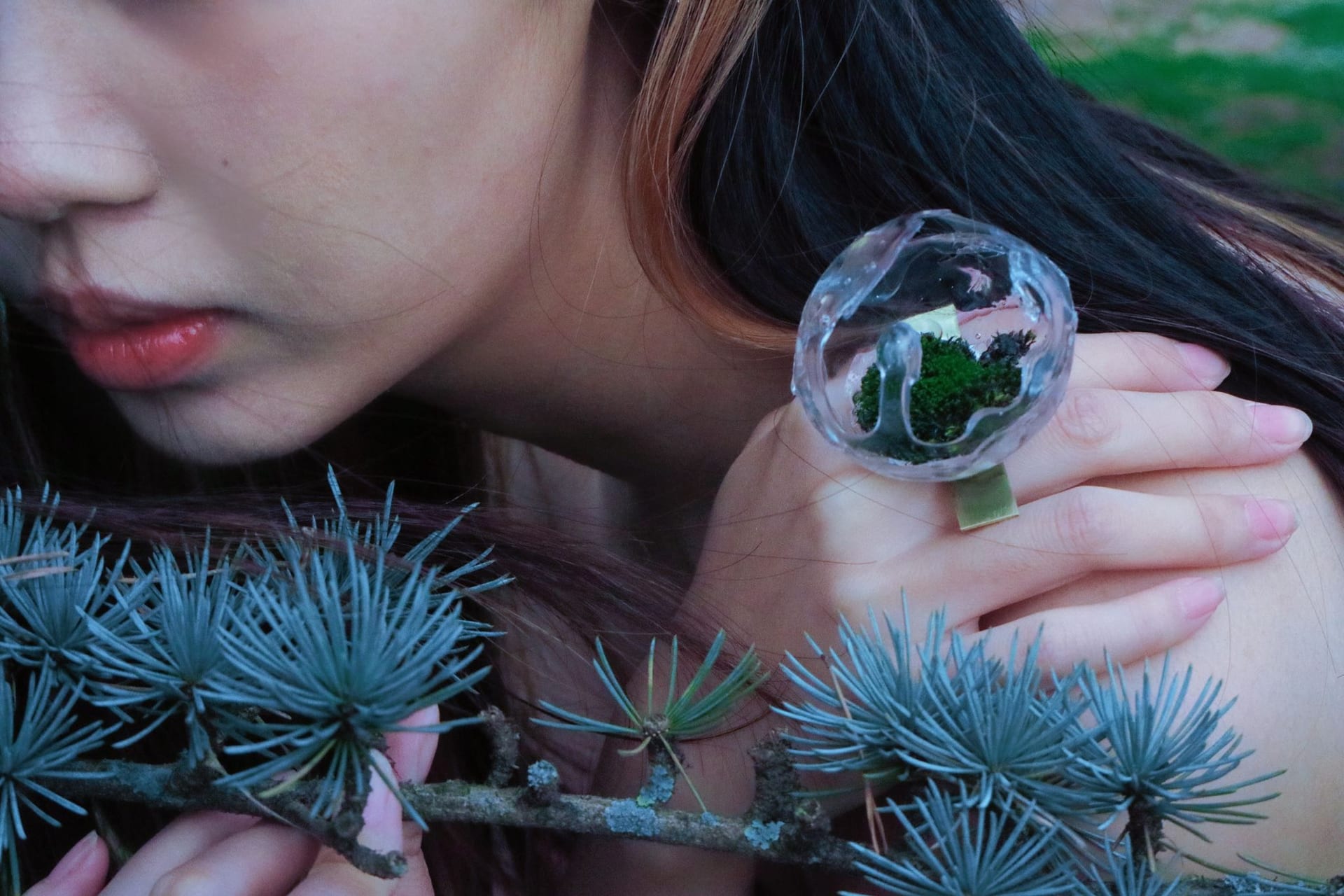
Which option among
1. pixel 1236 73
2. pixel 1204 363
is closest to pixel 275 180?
pixel 1204 363

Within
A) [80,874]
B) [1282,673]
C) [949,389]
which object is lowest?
[80,874]

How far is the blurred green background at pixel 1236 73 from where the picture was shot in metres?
1.12

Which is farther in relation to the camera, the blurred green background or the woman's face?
the blurred green background

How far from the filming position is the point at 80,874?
45 cm

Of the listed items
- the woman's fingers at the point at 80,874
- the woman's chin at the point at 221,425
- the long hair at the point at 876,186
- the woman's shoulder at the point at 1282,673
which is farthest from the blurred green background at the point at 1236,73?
the woman's fingers at the point at 80,874

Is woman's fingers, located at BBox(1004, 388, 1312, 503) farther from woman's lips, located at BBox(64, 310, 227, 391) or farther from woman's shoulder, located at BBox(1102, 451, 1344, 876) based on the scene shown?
woman's lips, located at BBox(64, 310, 227, 391)

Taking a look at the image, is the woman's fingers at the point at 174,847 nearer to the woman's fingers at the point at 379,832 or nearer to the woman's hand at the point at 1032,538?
the woman's fingers at the point at 379,832

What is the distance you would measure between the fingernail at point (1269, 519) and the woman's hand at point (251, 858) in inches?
17.3

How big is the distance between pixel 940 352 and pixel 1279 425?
244 mm

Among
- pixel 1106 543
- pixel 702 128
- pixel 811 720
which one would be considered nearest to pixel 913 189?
pixel 702 128

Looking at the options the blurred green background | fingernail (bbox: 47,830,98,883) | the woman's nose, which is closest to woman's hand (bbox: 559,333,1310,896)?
fingernail (bbox: 47,830,98,883)

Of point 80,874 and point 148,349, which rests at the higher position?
point 148,349

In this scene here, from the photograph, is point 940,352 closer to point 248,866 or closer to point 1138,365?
point 1138,365

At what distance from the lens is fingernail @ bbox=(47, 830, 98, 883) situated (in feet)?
1.48
